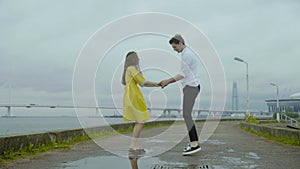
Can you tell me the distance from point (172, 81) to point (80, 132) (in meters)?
4.52

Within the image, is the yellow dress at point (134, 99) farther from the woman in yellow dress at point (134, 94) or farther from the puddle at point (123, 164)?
the puddle at point (123, 164)

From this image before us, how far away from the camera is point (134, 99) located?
6441 mm

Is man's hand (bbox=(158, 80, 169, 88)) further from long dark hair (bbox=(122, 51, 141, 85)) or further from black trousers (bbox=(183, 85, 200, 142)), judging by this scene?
long dark hair (bbox=(122, 51, 141, 85))

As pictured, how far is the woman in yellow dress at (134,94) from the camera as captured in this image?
6.44m

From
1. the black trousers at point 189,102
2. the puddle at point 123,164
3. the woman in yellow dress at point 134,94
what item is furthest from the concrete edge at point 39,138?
the black trousers at point 189,102

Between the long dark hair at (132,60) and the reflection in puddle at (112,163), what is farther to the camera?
the long dark hair at (132,60)

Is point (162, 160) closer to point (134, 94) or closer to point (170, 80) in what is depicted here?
point (134, 94)

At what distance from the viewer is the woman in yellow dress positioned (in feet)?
21.1

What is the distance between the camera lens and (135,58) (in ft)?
21.3

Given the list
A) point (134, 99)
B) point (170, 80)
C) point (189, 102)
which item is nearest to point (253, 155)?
point (189, 102)

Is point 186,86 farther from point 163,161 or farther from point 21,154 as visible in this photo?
point 21,154

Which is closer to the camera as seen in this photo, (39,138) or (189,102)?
(189,102)

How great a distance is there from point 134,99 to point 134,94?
3.4 inches

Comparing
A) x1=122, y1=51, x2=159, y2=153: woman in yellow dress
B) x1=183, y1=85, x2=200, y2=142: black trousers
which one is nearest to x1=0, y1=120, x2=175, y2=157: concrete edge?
x1=122, y1=51, x2=159, y2=153: woman in yellow dress
